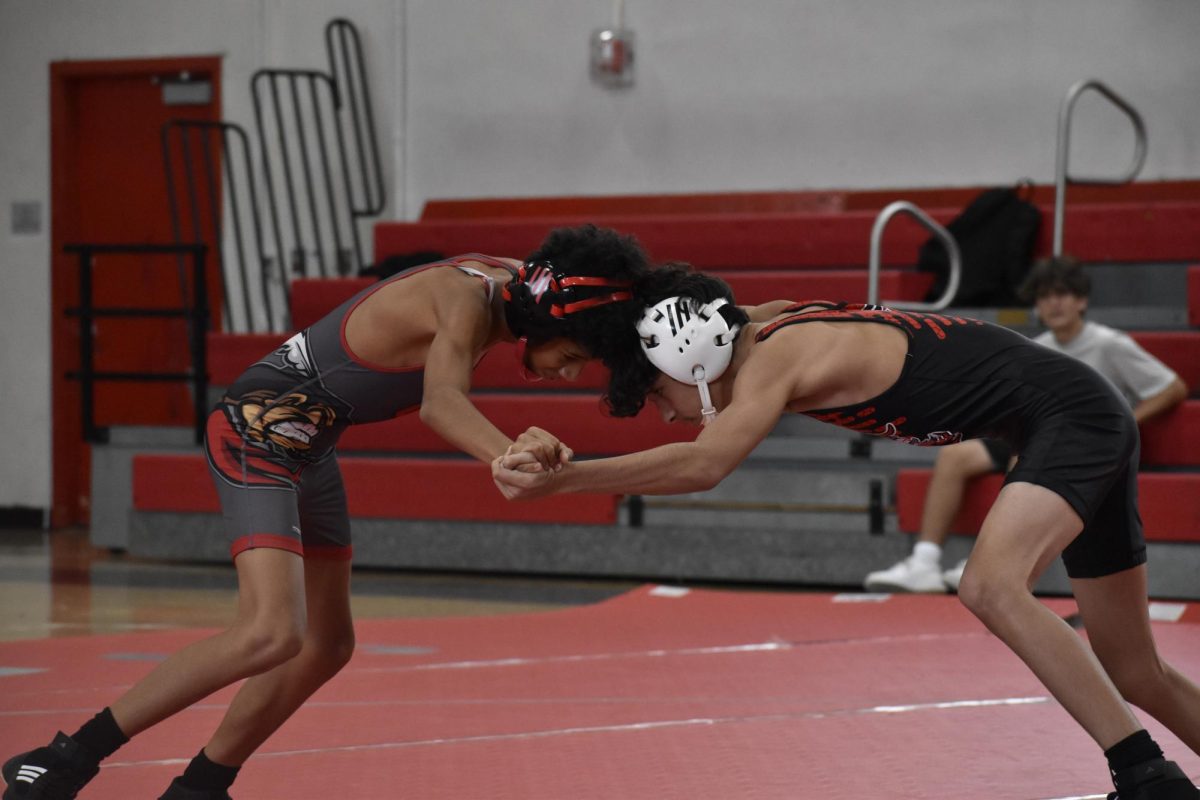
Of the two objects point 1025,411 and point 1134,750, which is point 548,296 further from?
point 1134,750

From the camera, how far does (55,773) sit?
8.21 feet

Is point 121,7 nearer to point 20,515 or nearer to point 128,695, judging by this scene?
point 20,515

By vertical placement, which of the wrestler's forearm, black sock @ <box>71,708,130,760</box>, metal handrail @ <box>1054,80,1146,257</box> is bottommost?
black sock @ <box>71,708,130,760</box>

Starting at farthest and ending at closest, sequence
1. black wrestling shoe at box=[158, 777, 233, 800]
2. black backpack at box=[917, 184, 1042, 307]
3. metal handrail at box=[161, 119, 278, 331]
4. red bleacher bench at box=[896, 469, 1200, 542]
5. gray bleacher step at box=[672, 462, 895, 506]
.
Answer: metal handrail at box=[161, 119, 278, 331] < black backpack at box=[917, 184, 1042, 307] < gray bleacher step at box=[672, 462, 895, 506] < red bleacher bench at box=[896, 469, 1200, 542] < black wrestling shoe at box=[158, 777, 233, 800]

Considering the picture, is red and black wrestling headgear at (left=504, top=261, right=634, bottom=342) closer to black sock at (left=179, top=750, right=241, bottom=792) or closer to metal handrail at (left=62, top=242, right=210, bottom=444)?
black sock at (left=179, top=750, right=241, bottom=792)

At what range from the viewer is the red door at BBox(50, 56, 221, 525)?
341 inches

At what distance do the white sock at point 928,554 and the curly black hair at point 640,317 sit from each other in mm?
2967

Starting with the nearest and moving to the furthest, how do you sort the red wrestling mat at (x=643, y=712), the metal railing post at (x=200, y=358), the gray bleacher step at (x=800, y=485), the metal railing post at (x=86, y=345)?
the red wrestling mat at (x=643, y=712) → the gray bleacher step at (x=800, y=485) → the metal railing post at (x=200, y=358) → the metal railing post at (x=86, y=345)

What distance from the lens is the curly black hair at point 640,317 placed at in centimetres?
258

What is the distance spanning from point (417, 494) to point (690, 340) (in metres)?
3.97

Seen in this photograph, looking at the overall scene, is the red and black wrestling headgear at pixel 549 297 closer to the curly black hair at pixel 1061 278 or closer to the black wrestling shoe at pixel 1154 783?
the black wrestling shoe at pixel 1154 783

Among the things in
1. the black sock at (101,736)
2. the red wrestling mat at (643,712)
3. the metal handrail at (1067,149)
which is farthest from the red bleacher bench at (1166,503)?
the black sock at (101,736)

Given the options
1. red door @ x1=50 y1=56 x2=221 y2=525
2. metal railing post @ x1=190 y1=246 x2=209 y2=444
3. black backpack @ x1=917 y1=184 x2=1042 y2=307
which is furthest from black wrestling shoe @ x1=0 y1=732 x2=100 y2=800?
red door @ x1=50 y1=56 x2=221 y2=525

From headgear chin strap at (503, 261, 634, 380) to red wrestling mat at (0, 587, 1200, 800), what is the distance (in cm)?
87
